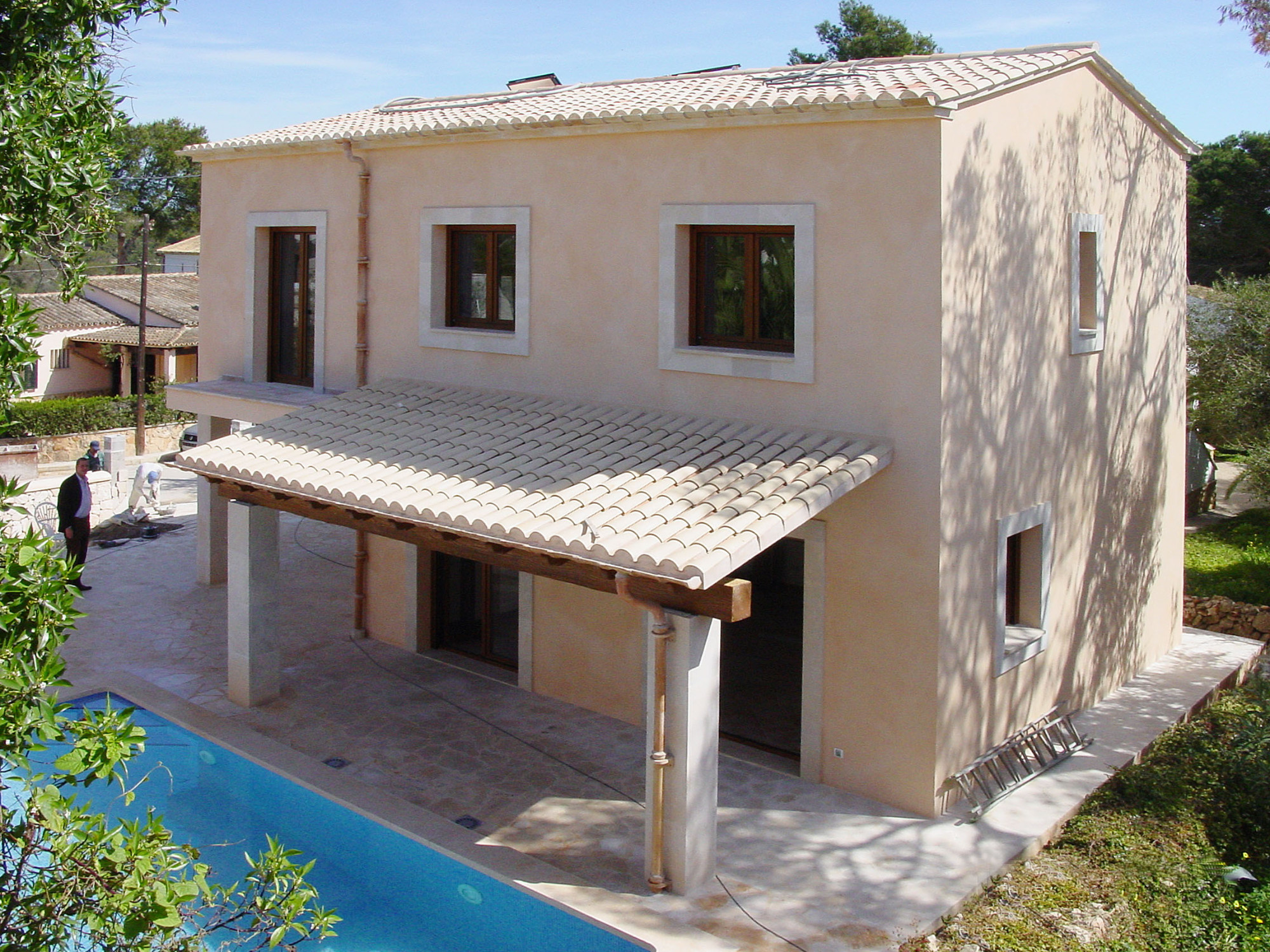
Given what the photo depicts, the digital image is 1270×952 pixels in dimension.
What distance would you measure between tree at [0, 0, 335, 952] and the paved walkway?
5.07 meters

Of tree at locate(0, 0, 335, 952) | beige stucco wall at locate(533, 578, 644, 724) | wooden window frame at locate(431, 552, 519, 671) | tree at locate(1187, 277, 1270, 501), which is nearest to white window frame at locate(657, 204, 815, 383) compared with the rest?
beige stucco wall at locate(533, 578, 644, 724)

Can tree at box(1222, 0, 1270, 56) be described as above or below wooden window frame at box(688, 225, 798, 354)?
above

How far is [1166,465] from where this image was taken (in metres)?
15.7

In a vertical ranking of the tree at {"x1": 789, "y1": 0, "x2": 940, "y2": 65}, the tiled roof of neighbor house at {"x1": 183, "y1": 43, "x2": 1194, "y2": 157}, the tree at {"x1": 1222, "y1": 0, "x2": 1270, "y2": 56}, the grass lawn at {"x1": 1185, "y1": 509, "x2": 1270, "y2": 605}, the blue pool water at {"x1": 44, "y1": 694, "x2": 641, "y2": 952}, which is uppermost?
the tree at {"x1": 789, "y1": 0, "x2": 940, "y2": 65}

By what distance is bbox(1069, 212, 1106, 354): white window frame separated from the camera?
12.6 meters

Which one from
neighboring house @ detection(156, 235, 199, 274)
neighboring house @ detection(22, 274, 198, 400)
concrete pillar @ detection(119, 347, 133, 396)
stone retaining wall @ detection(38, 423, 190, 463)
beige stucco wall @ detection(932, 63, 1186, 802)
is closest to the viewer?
beige stucco wall @ detection(932, 63, 1186, 802)

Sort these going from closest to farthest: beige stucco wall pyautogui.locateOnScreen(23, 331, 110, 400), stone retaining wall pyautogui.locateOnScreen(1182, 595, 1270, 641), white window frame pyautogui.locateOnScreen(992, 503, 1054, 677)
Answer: white window frame pyautogui.locateOnScreen(992, 503, 1054, 677)
stone retaining wall pyautogui.locateOnScreen(1182, 595, 1270, 641)
beige stucco wall pyautogui.locateOnScreen(23, 331, 110, 400)

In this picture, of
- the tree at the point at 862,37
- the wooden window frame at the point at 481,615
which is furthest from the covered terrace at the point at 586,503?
the tree at the point at 862,37

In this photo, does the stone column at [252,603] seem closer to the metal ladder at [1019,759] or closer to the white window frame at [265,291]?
the white window frame at [265,291]

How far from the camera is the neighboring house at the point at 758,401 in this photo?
10484 mm

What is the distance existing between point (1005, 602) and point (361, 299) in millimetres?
9062

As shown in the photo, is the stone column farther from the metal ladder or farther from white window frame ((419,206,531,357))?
the metal ladder

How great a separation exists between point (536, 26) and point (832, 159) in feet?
71.3

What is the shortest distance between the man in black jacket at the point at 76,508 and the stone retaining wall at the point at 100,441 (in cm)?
2132
